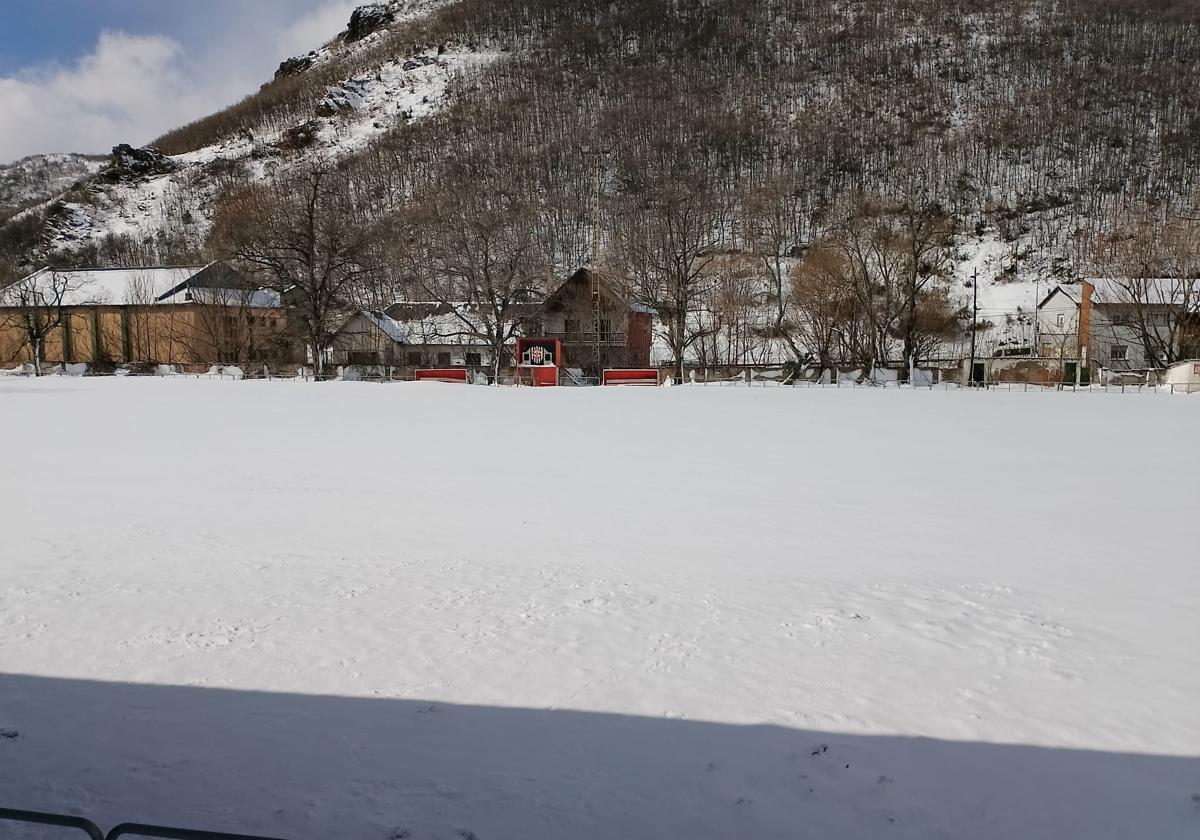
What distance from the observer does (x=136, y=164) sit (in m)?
127

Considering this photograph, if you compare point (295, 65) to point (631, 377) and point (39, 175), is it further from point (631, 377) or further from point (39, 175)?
point (631, 377)

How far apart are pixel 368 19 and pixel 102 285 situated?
147m


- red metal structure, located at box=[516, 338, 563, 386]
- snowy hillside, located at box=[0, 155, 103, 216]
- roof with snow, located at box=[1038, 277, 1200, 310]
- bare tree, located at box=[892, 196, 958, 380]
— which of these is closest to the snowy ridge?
snowy hillside, located at box=[0, 155, 103, 216]

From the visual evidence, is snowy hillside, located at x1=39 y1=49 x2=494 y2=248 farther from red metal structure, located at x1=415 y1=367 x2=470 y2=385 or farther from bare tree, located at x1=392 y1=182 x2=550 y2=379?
red metal structure, located at x1=415 y1=367 x2=470 y2=385

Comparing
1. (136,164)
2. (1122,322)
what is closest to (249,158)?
(136,164)

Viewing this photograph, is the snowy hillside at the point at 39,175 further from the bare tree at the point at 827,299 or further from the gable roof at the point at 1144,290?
the gable roof at the point at 1144,290

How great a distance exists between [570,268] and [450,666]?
88414 mm

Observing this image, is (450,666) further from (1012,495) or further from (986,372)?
(986,372)

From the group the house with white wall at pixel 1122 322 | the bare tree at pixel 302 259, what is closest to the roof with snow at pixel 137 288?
the bare tree at pixel 302 259

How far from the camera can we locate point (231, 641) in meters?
5.40

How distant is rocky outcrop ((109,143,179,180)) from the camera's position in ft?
412

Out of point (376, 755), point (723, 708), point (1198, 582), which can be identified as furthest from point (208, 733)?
point (1198, 582)

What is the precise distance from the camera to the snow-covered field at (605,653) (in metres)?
3.55

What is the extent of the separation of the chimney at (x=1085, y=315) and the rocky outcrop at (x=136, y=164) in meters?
135
